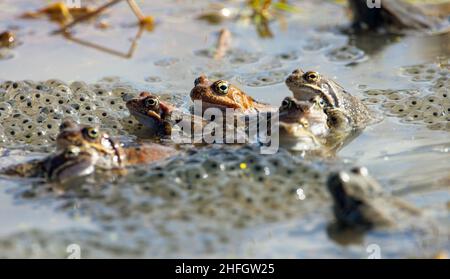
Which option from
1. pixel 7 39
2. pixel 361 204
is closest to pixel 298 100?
pixel 361 204

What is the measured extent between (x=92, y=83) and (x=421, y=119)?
3253mm

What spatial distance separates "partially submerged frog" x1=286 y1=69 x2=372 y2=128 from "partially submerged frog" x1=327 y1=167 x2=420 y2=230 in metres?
1.90

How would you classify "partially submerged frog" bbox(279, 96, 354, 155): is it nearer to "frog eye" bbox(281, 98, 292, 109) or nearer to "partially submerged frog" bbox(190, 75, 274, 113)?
"frog eye" bbox(281, 98, 292, 109)

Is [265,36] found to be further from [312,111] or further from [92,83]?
[312,111]

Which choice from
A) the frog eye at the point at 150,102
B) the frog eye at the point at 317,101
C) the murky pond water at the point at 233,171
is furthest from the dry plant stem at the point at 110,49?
the frog eye at the point at 317,101

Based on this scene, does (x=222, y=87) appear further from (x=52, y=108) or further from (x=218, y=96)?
(x=52, y=108)

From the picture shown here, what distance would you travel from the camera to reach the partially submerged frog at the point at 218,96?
679 cm

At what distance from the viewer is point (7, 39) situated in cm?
928

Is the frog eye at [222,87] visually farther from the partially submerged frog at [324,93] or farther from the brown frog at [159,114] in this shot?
the partially submerged frog at [324,93]

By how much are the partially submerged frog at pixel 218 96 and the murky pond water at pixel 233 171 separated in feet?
2.40

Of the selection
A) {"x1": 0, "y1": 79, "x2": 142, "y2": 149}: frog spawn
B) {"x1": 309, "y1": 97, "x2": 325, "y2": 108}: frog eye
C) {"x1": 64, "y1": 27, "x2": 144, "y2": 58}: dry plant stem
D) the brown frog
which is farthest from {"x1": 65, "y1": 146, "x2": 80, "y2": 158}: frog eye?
{"x1": 64, "y1": 27, "x2": 144, "y2": 58}: dry plant stem

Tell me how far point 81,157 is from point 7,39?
4.24m

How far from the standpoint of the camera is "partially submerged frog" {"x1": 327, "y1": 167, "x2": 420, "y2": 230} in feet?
15.7
